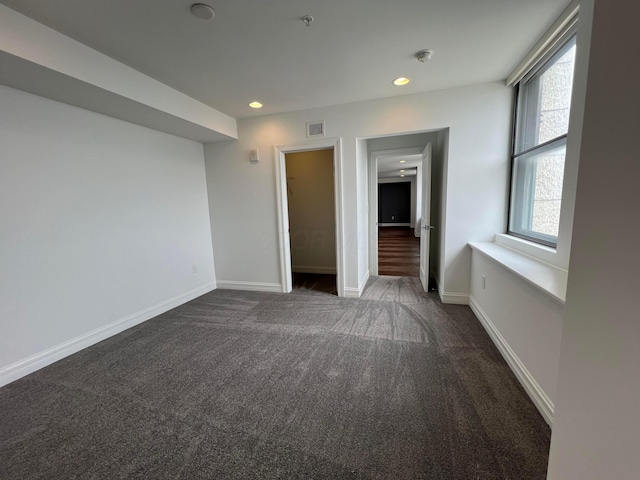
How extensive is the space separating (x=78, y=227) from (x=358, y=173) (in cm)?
303

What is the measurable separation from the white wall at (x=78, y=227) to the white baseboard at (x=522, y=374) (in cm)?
360

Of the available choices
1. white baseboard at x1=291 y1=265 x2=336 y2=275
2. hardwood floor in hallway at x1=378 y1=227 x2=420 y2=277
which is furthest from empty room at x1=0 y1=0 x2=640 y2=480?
white baseboard at x1=291 y1=265 x2=336 y2=275

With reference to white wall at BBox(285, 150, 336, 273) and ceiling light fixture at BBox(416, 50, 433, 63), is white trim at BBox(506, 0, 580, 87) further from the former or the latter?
white wall at BBox(285, 150, 336, 273)

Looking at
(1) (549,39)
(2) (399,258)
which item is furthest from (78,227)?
(2) (399,258)

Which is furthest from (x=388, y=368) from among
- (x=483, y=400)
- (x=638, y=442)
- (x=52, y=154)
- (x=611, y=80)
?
(x=52, y=154)

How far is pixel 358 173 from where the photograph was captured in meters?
3.40

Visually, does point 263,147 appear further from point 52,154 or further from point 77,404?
point 77,404

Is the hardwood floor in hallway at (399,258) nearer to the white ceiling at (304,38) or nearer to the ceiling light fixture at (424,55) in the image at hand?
the white ceiling at (304,38)

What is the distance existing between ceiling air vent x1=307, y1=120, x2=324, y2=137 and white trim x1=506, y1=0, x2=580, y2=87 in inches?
Result: 79.8

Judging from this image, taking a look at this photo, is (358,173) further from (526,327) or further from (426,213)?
(526,327)

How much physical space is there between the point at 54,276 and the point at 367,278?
371 centimetres

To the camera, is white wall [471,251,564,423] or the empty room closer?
the empty room

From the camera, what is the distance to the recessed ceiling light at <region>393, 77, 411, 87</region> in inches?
102

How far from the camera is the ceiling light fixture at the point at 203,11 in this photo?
1.58 m
